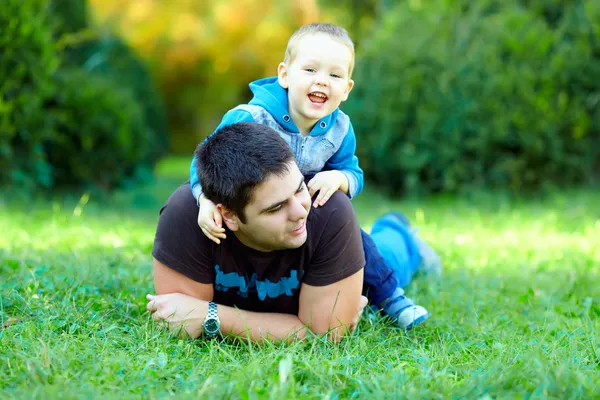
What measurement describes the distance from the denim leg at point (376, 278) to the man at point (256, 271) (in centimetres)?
40

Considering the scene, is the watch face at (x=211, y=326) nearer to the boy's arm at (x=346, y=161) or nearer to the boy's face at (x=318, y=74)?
the boy's arm at (x=346, y=161)

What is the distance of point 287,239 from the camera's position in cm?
277

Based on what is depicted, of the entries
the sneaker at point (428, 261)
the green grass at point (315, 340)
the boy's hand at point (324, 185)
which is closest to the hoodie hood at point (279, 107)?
the boy's hand at point (324, 185)

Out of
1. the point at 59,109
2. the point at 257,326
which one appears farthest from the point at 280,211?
the point at 59,109

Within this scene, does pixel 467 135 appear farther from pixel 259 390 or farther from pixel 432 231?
pixel 259 390

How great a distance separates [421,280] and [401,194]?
4431 mm

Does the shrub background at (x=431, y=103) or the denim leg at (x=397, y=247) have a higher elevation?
the shrub background at (x=431, y=103)

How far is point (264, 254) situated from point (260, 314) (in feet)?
0.93

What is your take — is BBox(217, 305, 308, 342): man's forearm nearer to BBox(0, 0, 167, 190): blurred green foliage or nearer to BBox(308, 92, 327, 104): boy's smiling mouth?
BBox(308, 92, 327, 104): boy's smiling mouth

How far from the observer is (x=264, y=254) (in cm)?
294

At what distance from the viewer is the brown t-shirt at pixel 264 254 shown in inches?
116

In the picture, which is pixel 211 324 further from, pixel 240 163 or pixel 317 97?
pixel 317 97

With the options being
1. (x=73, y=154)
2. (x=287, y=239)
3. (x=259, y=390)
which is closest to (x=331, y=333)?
(x=287, y=239)

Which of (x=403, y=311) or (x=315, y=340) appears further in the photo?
(x=403, y=311)
